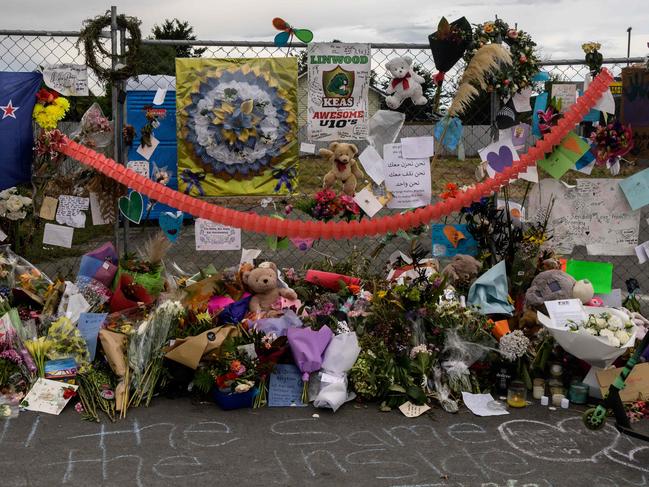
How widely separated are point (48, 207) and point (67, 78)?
1.03 meters

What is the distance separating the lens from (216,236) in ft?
20.5

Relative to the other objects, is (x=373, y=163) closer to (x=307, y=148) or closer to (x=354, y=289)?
(x=307, y=148)

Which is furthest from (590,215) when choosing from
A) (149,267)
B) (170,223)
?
(149,267)

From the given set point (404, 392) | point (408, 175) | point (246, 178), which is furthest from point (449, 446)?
point (246, 178)

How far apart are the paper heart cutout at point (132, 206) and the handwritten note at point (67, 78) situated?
90 cm

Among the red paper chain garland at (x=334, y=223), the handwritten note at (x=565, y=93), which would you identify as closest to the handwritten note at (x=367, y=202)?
the red paper chain garland at (x=334, y=223)

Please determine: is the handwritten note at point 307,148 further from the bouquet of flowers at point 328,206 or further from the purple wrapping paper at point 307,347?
the purple wrapping paper at point 307,347

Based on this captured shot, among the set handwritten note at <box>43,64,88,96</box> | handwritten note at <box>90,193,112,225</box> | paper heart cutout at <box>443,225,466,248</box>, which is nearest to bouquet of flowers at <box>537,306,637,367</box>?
paper heart cutout at <box>443,225,466,248</box>

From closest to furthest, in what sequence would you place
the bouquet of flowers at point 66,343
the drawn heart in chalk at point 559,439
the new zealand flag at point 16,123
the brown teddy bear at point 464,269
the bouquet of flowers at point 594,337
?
the drawn heart in chalk at point 559,439, the bouquet of flowers at point 594,337, the bouquet of flowers at point 66,343, the new zealand flag at point 16,123, the brown teddy bear at point 464,269

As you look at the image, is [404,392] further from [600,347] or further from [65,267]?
[65,267]

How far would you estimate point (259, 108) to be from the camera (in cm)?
626

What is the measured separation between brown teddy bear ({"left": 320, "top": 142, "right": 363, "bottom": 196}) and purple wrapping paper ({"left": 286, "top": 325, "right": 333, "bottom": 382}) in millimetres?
1656

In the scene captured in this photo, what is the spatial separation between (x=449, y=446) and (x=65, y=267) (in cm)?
595

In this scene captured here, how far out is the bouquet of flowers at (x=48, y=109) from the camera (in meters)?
5.91
